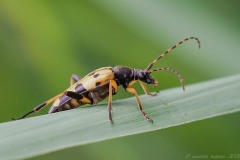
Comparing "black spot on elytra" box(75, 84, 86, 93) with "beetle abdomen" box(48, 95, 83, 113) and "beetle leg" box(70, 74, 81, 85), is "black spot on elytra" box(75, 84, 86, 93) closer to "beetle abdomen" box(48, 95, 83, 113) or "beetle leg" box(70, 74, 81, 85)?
"beetle abdomen" box(48, 95, 83, 113)

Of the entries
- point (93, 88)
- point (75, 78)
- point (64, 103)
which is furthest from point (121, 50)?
point (64, 103)

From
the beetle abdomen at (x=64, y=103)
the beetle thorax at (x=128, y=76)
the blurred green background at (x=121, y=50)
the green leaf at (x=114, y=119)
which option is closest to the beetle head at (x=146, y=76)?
the beetle thorax at (x=128, y=76)

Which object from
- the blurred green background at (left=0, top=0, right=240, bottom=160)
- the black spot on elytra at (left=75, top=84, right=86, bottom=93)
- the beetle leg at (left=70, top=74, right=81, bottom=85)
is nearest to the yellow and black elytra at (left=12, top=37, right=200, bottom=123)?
the black spot on elytra at (left=75, top=84, right=86, bottom=93)

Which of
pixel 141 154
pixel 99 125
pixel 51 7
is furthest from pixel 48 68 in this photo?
pixel 99 125

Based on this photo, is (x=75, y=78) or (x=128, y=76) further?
(x=75, y=78)

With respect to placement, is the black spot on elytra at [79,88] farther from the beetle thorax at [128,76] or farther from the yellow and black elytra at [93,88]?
the beetle thorax at [128,76]

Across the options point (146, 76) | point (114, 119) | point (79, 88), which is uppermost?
point (79, 88)

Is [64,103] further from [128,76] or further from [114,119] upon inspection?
[114,119]
